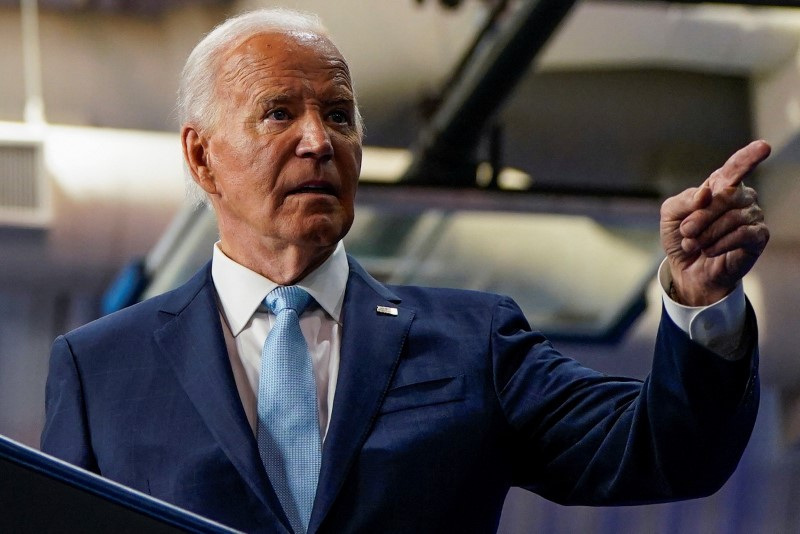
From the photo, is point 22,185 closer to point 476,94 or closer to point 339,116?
point 476,94

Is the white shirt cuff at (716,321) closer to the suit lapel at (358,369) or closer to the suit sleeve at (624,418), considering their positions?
the suit sleeve at (624,418)

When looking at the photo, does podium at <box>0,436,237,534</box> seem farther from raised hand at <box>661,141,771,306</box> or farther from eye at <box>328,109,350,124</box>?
eye at <box>328,109,350,124</box>

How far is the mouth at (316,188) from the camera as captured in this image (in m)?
1.48

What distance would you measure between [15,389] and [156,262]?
42.0 inches

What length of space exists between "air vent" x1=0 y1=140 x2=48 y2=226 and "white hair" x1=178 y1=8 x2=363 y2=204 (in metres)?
3.81

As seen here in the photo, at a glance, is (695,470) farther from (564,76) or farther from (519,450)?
(564,76)

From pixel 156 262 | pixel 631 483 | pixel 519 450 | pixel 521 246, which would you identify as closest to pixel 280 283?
pixel 519 450

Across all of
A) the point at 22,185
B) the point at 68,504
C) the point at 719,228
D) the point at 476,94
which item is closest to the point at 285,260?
the point at 719,228

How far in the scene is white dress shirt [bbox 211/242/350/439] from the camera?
1486mm

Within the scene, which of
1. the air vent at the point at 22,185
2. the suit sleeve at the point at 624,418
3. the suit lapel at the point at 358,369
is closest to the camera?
the suit sleeve at the point at 624,418

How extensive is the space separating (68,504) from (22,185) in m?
4.66

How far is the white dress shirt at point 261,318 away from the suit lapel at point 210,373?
23 mm

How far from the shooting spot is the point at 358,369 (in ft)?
4.70

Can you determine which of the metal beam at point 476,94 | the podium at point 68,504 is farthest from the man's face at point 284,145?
the metal beam at point 476,94
